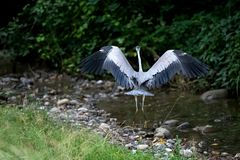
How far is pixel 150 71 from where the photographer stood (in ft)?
19.5

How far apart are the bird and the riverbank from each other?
472mm

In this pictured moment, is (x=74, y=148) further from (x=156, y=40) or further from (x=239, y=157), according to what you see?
(x=156, y=40)

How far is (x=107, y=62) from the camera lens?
6.03 m

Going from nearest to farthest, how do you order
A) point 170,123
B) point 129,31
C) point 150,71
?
point 150,71 < point 170,123 < point 129,31

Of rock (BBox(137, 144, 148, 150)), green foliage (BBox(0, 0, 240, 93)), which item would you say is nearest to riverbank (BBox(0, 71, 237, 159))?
rock (BBox(137, 144, 148, 150))

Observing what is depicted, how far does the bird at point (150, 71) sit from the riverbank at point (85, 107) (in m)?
0.47

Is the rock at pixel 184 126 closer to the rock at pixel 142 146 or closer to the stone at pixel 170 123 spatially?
the stone at pixel 170 123

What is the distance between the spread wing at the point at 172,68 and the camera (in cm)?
575

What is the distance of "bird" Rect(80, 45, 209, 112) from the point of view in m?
5.77

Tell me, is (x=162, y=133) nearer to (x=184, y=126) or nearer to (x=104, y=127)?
(x=184, y=126)

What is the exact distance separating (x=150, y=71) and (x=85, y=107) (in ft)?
5.18

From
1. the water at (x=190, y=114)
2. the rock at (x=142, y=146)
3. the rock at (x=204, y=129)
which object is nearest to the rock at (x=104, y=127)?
the water at (x=190, y=114)

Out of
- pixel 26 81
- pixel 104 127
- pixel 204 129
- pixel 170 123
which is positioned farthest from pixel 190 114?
pixel 26 81

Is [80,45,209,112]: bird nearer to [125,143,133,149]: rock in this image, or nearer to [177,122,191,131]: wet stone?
[177,122,191,131]: wet stone
